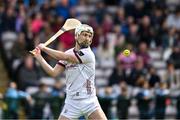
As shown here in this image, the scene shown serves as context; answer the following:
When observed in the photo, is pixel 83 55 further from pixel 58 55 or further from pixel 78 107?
pixel 78 107

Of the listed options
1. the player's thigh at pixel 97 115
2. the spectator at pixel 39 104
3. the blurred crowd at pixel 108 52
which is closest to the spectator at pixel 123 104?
the blurred crowd at pixel 108 52

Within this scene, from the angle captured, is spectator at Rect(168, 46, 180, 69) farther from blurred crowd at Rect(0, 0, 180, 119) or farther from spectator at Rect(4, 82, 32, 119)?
spectator at Rect(4, 82, 32, 119)

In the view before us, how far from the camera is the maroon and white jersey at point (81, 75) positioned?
12.5 m

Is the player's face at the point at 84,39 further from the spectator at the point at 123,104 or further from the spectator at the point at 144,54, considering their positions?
the spectator at the point at 144,54

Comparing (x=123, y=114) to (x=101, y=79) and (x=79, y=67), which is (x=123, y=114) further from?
(x=79, y=67)

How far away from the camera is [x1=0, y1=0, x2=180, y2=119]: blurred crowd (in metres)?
19.7

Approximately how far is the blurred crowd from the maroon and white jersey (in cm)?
688

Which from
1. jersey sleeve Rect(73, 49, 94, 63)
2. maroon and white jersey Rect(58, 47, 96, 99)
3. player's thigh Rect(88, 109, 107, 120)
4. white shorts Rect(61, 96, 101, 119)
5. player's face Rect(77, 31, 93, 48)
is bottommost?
player's thigh Rect(88, 109, 107, 120)

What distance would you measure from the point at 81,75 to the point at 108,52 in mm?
9414

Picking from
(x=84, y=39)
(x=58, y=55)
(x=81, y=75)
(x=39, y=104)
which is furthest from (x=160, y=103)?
(x=58, y=55)

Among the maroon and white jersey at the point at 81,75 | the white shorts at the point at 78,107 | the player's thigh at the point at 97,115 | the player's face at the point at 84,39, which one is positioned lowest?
the player's thigh at the point at 97,115

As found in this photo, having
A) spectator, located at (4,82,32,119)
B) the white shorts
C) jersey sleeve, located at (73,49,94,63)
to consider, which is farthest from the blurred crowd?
jersey sleeve, located at (73,49,94,63)

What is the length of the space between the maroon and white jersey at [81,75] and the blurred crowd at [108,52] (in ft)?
22.6

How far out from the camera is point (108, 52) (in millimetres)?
21891
